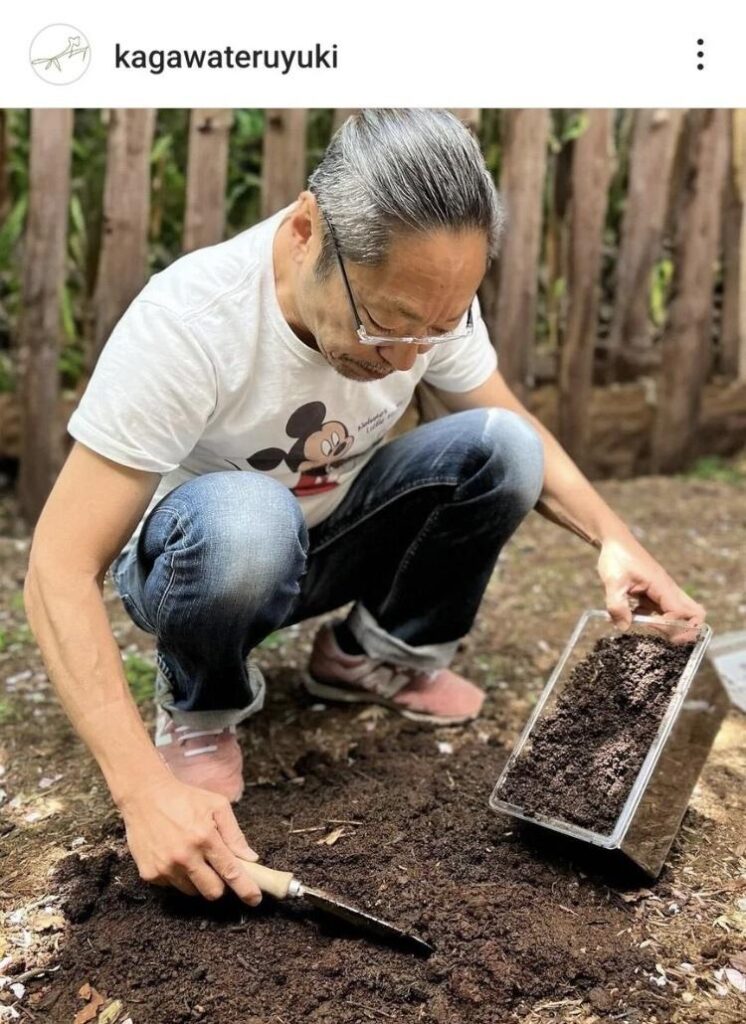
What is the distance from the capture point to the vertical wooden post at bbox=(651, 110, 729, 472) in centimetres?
381

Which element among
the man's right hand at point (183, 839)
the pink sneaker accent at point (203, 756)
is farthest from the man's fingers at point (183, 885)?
the pink sneaker accent at point (203, 756)

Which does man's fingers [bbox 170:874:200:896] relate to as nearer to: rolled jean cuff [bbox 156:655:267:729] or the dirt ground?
the dirt ground

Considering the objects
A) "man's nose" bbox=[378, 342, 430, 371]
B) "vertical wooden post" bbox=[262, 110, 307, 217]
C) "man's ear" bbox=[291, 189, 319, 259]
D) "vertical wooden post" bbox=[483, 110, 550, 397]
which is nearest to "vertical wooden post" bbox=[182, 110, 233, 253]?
"vertical wooden post" bbox=[262, 110, 307, 217]

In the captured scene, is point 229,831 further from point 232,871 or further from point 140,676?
point 140,676

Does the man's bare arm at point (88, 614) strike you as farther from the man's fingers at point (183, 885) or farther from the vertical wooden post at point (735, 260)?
Answer: the vertical wooden post at point (735, 260)

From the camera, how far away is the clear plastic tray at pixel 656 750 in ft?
6.18

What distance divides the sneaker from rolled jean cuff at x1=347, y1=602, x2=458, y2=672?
24 millimetres

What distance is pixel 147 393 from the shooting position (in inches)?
72.2

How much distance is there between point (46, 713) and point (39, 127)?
5.72 feet
